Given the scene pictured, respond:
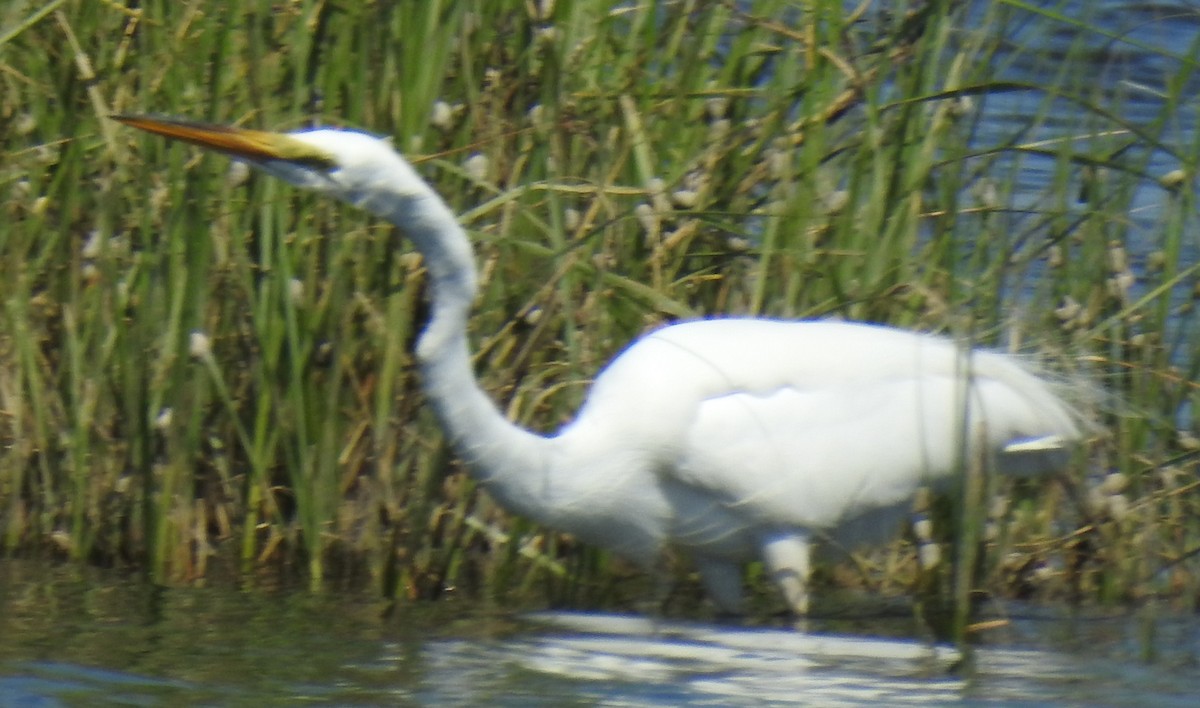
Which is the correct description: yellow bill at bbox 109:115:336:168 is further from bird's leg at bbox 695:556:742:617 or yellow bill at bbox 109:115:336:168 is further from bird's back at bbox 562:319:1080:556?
bird's leg at bbox 695:556:742:617

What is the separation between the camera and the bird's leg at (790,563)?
11.1 ft

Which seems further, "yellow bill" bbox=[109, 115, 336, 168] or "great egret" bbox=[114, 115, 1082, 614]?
"great egret" bbox=[114, 115, 1082, 614]

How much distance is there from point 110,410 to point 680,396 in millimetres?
1044

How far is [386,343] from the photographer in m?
3.43

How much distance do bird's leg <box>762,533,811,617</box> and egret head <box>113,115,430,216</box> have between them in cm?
91

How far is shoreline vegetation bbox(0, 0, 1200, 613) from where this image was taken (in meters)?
3.42

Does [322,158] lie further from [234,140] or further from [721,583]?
[721,583]

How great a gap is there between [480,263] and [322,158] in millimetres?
719

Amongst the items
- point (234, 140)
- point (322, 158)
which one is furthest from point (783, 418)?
point (234, 140)

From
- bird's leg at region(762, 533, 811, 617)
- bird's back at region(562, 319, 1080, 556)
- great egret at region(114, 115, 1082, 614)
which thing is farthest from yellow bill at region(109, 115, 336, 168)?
bird's leg at region(762, 533, 811, 617)

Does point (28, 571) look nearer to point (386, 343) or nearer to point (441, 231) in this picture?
point (386, 343)

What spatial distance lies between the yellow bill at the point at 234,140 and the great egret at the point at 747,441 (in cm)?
41

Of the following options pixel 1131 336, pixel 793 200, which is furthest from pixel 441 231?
pixel 1131 336

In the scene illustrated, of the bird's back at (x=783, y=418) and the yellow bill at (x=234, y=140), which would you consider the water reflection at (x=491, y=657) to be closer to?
the bird's back at (x=783, y=418)
